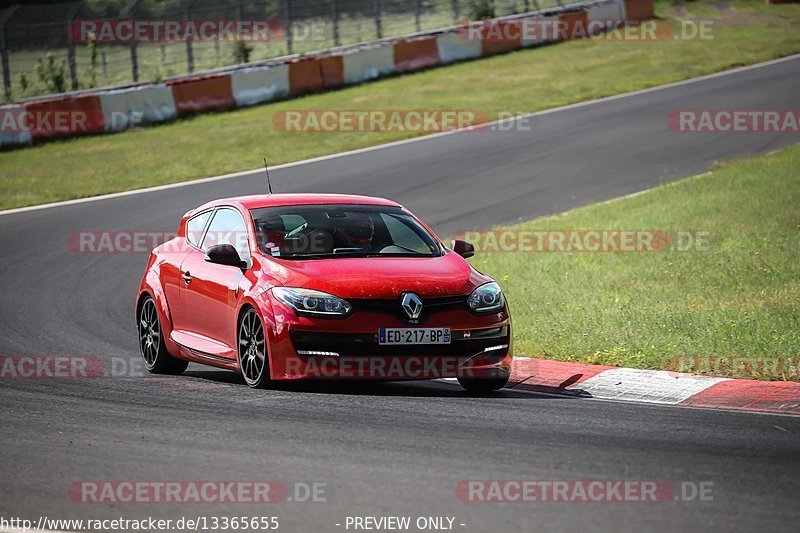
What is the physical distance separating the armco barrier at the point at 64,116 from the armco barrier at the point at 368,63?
680cm

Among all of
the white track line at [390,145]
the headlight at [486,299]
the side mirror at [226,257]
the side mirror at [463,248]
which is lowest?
the white track line at [390,145]

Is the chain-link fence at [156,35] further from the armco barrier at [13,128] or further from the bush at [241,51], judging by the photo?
the armco barrier at [13,128]

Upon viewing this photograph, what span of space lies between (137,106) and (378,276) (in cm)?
2045

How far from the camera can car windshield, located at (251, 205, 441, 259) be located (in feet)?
32.9

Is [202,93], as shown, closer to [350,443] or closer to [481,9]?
[481,9]

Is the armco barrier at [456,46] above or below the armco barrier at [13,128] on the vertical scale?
above

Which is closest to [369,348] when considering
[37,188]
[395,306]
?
→ [395,306]

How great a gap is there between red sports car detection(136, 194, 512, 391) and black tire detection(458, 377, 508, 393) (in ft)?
0.05

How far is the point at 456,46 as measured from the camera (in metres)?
34.5

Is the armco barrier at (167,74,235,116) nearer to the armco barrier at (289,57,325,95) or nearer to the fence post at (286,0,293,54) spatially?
the armco barrier at (289,57,325,95)

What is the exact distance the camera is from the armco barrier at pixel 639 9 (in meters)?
37.9

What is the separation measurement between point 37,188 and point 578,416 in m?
16.7

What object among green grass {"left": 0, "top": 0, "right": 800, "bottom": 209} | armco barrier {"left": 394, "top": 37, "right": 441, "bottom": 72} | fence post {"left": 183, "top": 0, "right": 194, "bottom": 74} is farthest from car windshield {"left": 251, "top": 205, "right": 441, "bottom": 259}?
armco barrier {"left": 394, "top": 37, "right": 441, "bottom": 72}

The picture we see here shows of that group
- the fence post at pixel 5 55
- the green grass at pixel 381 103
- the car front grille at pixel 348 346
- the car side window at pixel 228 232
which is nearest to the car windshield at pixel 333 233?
the car side window at pixel 228 232
